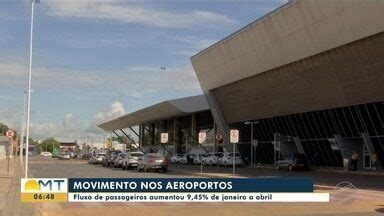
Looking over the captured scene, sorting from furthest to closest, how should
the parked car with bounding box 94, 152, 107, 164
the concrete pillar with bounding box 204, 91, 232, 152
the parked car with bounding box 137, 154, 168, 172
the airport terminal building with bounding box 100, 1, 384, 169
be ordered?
the parked car with bounding box 94, 152, 107, 164 → the concrete pillar with bounding box 204, 91, 232, 152 → the parked car with bounding box 137, 154, 168, 172 → the airport terminal building with bounding box 100, 1, 384, 169

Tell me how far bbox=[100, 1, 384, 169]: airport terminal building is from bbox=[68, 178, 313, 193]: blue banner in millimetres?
27230

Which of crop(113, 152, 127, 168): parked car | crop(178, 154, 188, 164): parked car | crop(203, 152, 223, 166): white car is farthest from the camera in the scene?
crop(178, 154, 188, 164): parked car

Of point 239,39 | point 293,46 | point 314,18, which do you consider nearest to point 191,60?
point 239,39

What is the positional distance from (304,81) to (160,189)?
4008 cm

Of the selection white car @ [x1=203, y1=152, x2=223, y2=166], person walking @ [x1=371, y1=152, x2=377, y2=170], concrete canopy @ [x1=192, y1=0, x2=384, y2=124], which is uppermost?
concrete canopy @ [x1=192, y1=0, x2=384, y2=124]

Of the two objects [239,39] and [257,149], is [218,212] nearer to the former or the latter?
[239,39]

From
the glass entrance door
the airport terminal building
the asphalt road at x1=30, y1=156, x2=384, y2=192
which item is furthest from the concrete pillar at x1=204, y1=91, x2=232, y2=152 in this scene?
the glass entrance door

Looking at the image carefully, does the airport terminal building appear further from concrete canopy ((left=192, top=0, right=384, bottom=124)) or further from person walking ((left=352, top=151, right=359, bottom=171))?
person walking ((left=352, top=151, right=359, bottom=171))

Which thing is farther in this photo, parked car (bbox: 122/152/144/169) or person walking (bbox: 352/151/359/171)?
parked car (bbox: 122/152/144/169)

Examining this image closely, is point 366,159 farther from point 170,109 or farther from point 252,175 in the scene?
point 170,109

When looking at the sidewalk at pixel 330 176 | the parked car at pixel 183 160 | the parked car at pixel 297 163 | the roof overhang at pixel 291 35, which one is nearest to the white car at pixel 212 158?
the parked car at pixel 183 160

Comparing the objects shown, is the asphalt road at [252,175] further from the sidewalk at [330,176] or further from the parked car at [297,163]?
the parked car at [297,163]

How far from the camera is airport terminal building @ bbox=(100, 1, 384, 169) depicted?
42438 millimetres

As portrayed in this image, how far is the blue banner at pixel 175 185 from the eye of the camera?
12594mm
